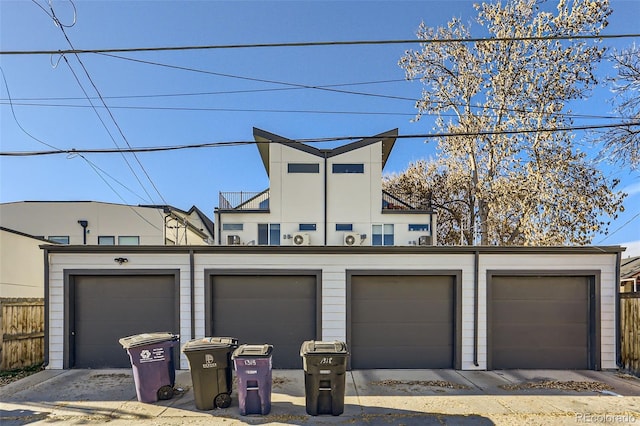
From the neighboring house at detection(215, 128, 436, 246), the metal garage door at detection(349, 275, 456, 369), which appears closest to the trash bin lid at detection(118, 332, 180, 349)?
the metal garage door at detection(349, 275, 456, 369)

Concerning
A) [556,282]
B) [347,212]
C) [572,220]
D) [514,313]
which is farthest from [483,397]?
[347,212]

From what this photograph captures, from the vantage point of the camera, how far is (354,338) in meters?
7.46

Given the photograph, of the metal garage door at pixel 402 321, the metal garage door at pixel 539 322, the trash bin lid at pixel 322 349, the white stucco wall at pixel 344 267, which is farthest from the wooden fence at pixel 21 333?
the metal garage door at pixel 539 322

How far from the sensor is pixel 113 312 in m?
7.57

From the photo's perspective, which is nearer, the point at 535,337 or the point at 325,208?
the point at 535,337

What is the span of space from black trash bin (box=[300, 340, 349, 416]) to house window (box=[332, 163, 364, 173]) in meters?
13.1

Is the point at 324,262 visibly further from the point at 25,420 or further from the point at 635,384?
the point at 635,384

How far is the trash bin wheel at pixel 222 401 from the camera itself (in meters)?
5.25

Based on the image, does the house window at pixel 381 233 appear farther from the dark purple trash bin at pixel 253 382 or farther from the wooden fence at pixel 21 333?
the dark purple trash bin at pixel 253 382

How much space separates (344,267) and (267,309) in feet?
5.45

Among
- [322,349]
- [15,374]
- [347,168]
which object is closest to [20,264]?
[15,374]

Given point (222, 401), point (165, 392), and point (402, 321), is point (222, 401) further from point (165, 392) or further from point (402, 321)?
point (402, 321)

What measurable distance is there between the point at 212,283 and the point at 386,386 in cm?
362

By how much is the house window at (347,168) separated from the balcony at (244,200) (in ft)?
11.2
